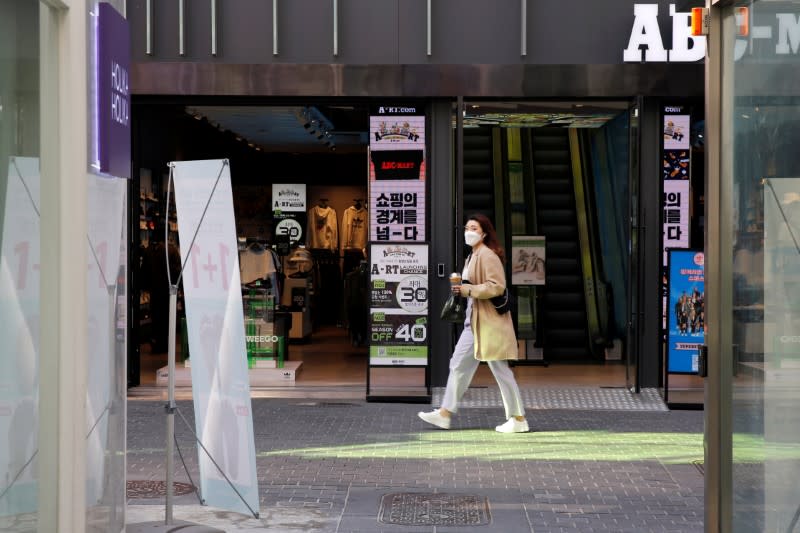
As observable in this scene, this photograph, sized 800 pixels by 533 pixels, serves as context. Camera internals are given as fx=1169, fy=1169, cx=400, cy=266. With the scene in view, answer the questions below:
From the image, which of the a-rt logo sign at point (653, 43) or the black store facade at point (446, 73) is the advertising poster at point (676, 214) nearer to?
the black store facade at point (446, 73)

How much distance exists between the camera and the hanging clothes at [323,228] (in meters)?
19.7

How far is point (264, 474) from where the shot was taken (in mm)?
8711

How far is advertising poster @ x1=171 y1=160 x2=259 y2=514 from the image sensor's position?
723 cm

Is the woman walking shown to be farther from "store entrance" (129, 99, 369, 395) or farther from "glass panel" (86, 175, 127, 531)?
"glass panel" (86, 175, 127, 531)

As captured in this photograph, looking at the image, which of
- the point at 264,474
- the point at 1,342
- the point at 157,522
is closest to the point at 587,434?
the point at 264,474

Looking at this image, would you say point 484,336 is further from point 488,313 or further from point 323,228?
point 323,228

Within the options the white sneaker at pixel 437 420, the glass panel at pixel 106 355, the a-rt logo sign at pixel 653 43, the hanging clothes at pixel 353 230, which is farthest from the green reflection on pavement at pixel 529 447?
the hanging clothes at pixel 353 230

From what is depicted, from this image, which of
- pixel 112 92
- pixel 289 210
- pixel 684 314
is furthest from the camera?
pixel 289 210

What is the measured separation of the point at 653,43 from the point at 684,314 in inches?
114

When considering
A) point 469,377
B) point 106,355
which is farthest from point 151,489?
point 469,377

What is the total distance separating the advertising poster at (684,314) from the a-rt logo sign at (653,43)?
2071 millimetres

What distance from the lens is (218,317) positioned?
7.29m

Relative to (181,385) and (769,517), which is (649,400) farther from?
(769,517)

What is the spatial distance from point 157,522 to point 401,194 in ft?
20.0
